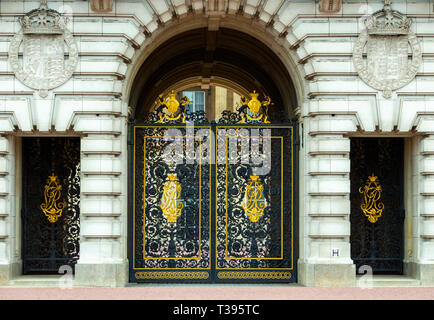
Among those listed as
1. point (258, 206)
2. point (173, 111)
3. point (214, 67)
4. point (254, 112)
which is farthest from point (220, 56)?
point (258, 206)

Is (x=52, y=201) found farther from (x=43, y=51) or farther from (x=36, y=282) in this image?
(x=43, y=51)

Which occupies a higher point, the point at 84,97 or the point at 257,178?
the point at 84,97

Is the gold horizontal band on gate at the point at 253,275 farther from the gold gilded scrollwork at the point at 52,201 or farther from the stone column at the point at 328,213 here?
the gold gilded scrollwork at the point at 52,201

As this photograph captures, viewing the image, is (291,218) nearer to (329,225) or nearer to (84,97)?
(329,225)

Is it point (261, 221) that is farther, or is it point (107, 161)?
point (261, 221)

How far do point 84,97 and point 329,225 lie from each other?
6.24m

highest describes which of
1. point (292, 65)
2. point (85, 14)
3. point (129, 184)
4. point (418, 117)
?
point (85, 14)

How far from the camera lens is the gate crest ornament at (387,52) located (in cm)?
1623

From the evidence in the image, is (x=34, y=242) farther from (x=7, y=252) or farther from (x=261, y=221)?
(x=261, y=221)

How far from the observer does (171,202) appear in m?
16.9

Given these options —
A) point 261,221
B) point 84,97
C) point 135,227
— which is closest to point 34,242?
point 135,227

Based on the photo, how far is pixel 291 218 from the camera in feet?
55.9

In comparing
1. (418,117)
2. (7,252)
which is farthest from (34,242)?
(418,117)

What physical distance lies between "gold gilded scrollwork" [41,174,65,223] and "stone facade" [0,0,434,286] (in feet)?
3.69
